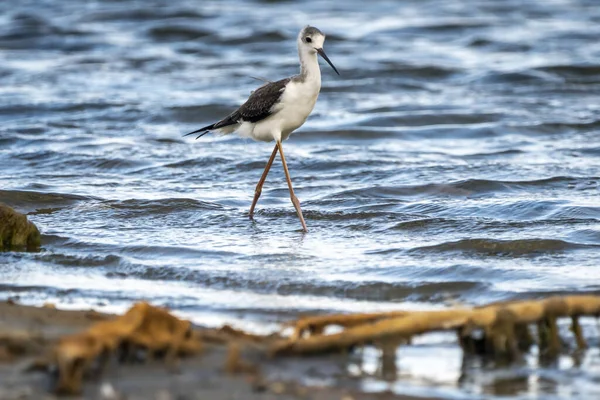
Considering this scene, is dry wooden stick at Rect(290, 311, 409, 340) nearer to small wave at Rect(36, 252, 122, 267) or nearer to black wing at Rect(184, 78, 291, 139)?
small wave at Rect(36, 252, 122, 267)

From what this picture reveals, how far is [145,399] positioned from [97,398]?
18cm

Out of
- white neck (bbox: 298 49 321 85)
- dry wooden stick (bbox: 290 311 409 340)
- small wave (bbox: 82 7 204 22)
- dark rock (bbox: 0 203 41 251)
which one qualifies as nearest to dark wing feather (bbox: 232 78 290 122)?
white neck (bbox: 298 49 321 85)

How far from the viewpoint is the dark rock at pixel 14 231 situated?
22.9ft

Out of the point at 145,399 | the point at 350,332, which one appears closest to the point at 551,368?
the point at 350,332

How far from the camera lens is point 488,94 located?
48.9 feet

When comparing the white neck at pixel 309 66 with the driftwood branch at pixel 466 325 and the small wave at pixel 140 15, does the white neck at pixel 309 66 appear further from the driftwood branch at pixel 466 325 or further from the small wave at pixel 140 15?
A: the small wave at pixel 140 15

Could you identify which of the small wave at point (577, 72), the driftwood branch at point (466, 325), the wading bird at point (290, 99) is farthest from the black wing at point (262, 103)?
the small wave at point (577, 72)

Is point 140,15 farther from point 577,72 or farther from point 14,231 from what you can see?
point 14,231

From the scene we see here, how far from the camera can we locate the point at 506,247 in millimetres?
7207

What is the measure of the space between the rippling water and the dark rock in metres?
0.14

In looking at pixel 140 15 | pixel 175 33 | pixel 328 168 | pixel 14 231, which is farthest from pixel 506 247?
pixel 140 15

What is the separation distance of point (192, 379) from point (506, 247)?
3.57 metres

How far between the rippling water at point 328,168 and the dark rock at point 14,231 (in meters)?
0.14

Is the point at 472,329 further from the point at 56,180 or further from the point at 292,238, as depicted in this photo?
the point at 56,180
